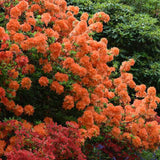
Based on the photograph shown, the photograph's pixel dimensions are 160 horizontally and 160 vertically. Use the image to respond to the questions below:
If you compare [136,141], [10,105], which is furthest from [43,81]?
[136,141]

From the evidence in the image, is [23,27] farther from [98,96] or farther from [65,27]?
[98,96]

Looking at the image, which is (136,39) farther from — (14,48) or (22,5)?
(14,48)

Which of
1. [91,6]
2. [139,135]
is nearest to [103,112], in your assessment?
[139,135]

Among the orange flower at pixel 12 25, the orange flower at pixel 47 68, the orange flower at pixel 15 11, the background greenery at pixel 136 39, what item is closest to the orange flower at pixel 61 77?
the orange flower at pixel 47 68

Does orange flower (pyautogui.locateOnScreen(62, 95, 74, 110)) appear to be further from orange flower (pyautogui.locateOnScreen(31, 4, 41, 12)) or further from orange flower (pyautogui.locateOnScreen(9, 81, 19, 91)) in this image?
orange flower (pyautogui.locateOnScreen(31, 4, 41, 12))

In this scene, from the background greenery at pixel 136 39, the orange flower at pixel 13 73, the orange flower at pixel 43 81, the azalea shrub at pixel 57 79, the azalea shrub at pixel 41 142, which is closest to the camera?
the azalea shrub at pixel 41 142

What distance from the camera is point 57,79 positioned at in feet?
12.7

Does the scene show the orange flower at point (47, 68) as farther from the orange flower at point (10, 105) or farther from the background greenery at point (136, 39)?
the background greenery at point (136, 39)

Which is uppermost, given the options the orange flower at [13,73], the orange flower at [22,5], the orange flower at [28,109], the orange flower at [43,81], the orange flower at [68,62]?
the orange flower at [22,5]

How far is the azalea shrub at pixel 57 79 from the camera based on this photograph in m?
3.65

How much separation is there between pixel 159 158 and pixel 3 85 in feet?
9.38

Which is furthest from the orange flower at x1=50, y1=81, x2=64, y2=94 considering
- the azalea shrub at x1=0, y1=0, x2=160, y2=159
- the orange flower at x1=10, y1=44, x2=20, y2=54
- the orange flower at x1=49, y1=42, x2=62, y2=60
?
the orange flower at x1=10, y1=44, x2=20, y2=54

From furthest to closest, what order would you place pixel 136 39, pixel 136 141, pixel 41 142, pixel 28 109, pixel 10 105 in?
pixel 136 39 < pixel 136 141 < pixel 28 109 < pixel 10 105 < pixel 41 142

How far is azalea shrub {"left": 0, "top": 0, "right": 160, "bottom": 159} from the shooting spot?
12.0 feet
